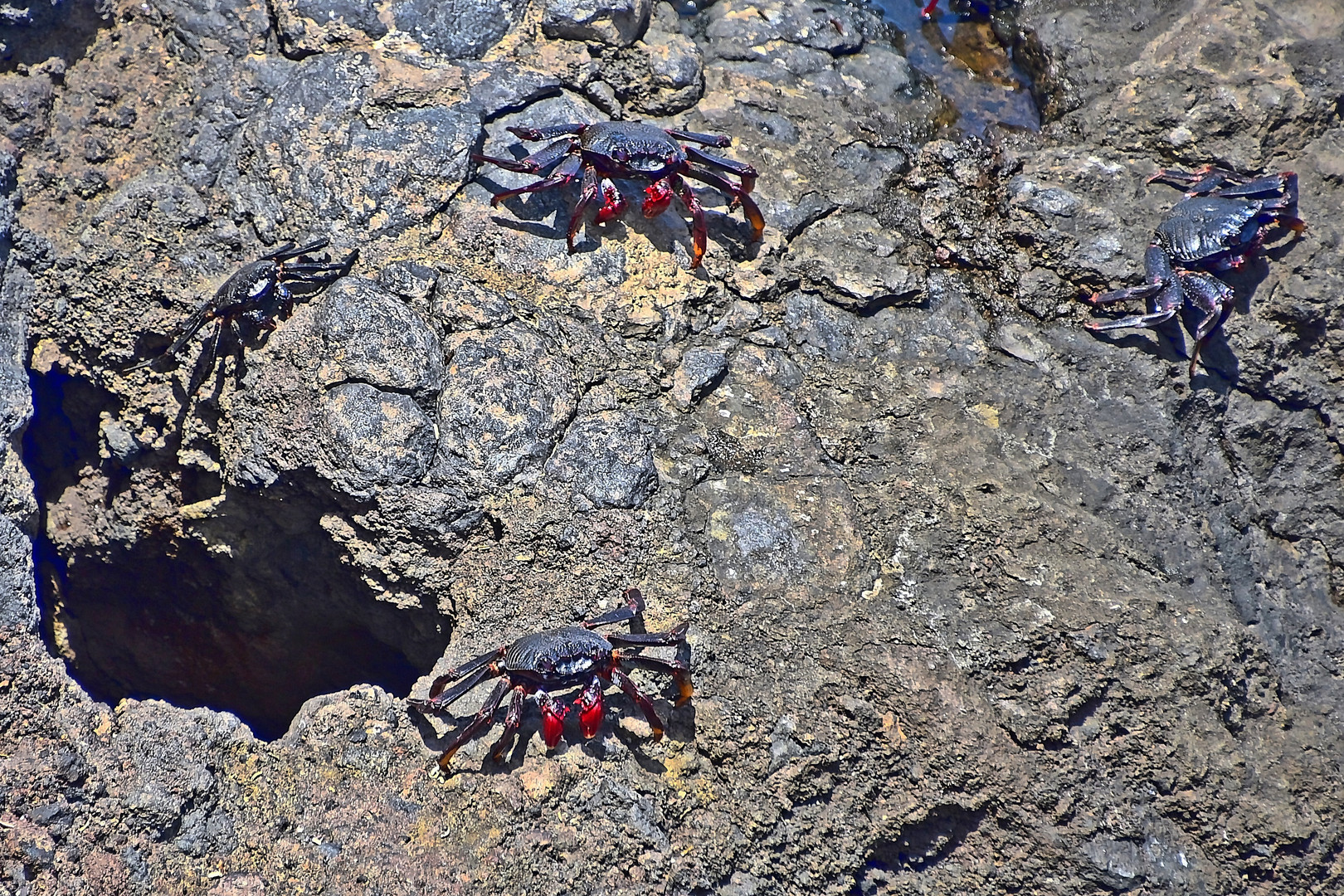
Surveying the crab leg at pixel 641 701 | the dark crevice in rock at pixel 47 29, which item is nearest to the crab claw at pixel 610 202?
the crab leg at pixel 641 701

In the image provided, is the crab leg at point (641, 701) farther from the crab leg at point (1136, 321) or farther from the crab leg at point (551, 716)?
the crab leg at point (1136, 321)

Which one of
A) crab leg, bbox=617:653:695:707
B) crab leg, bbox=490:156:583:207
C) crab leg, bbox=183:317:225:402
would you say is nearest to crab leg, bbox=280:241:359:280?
crab leg, bbox=183:317:225:402

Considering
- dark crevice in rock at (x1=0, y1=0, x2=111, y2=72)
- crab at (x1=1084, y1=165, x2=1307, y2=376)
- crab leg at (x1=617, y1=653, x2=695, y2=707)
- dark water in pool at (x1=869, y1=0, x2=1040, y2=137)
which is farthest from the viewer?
dark water in pool at (x1=869, y1=0, x2=1040, y2=137)

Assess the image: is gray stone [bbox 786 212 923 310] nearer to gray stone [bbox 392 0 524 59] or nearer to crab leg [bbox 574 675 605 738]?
gray stone [bbox 392 0 524 59]

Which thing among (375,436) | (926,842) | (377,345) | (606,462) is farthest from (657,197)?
(926,842)

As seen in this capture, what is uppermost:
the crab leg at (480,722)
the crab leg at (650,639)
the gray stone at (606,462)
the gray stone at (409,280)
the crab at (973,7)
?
the crab at (973,7)

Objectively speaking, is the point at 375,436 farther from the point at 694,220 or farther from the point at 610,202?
the point at 694,220

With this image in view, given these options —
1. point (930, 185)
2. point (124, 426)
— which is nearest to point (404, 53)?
point (124, 426)
